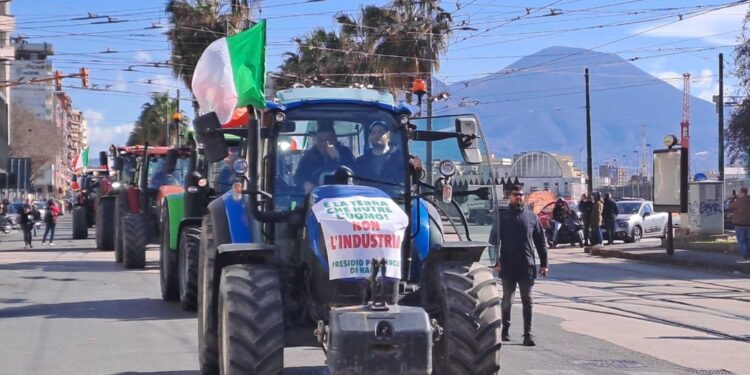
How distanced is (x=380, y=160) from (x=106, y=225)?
70.7 feet

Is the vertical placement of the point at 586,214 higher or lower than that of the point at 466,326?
higher

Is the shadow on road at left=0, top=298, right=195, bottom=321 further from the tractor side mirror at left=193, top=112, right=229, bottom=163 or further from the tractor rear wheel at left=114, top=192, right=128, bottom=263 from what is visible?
the tractor rear wheel at left=114, top=192, right=128, bottom=263

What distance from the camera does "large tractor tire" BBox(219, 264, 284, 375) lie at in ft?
24.1

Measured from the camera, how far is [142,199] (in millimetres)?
23578

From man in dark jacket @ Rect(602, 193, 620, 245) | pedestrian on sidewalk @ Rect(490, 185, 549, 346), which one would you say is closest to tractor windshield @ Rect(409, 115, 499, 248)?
pedestrian on sidewalk @ Rect(490, 185, 549, 346)

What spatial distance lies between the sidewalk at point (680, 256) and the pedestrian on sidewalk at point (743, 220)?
0.39 m

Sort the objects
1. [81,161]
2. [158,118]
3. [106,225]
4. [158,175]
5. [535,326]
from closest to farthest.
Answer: [535,326], [158,175], [106,225], [81,161], [158,118]

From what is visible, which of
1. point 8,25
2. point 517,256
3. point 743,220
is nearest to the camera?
point 517,256

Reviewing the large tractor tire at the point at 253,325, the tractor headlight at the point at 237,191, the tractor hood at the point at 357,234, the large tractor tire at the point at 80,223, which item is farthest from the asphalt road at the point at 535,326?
the large tractor tire at the point at 80,223

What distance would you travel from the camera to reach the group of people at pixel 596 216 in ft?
108

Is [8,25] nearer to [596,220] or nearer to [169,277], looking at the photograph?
[596,220]

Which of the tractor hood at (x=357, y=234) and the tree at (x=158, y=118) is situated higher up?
the tree at (x=158, y=118)

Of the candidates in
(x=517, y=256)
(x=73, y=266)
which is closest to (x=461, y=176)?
(x=517, y=256)

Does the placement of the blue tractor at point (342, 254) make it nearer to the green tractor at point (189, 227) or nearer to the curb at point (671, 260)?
the green tractor at point (189, 227)
